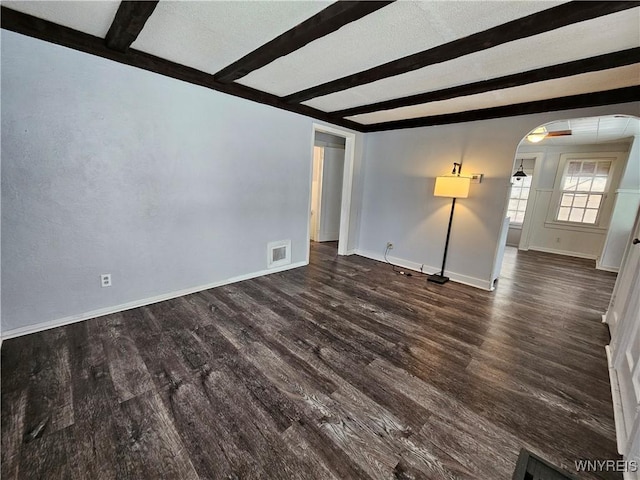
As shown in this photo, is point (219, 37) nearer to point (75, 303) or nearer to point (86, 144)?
point (86, 144)

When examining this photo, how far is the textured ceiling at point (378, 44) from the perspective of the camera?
→ 5.18ft

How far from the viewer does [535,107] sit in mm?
3021

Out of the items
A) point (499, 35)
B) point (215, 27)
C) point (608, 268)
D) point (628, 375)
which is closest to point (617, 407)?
point (628, 375)

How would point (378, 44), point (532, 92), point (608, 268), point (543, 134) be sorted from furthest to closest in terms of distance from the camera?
1. point (608, 268)
2. point (543, 134)
3. point (532, 92)
4. point (378, 44)

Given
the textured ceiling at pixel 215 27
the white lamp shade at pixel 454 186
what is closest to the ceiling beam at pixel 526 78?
the white lamp shade at pixel 454 186

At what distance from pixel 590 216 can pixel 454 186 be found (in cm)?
458

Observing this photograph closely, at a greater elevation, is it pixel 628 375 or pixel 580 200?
pixel 580 200

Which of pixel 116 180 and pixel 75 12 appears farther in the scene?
pixel 116 180

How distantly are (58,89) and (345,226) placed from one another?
4036 mm

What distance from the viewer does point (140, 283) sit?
8.87 ft

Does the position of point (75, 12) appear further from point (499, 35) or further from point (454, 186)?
point (454, 186)

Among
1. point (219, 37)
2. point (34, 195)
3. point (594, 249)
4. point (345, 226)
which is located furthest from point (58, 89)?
point (594, 249)

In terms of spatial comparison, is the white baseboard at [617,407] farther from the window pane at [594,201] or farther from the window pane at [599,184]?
the window pane at [599,184]

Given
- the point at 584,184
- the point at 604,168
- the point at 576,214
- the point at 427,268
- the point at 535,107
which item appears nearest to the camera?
the point at 535,107
